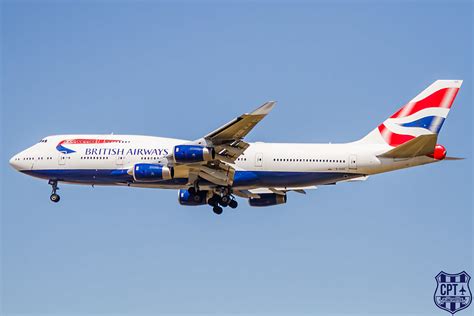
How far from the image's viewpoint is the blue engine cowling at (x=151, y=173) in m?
53.6

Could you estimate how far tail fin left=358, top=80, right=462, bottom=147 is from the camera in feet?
182

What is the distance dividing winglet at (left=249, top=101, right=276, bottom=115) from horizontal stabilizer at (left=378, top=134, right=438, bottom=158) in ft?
26.3

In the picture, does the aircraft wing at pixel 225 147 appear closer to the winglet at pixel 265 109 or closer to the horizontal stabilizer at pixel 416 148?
the winglet at pixel 265 109

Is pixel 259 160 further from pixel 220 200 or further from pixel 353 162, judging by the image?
pixel 353 162

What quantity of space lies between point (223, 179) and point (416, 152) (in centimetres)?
1091

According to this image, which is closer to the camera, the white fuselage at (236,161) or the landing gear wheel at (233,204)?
the white fuselage at (236,161)

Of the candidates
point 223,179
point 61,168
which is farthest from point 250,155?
point 61,168

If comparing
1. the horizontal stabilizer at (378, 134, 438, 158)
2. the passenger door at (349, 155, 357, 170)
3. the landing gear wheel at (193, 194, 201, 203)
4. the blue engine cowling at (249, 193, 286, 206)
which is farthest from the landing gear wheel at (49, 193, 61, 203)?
the horizontal stabilizer at (378, 134, 438, 158)

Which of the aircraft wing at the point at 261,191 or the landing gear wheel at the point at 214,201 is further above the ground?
the aircraft wing at the point at 261,191

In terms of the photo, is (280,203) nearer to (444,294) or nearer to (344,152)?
(344,152)

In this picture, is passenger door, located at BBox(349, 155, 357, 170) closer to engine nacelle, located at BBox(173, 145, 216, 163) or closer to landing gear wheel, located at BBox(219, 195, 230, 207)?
landing gear wheel, located at BBox(219, 195, 230, 207)

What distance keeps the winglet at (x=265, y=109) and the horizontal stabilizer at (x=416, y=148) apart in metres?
8.01

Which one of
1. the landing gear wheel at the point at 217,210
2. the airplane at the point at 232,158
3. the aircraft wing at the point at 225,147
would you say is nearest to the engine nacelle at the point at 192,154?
the airplane at the point at 232,158

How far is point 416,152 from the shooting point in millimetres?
51875
